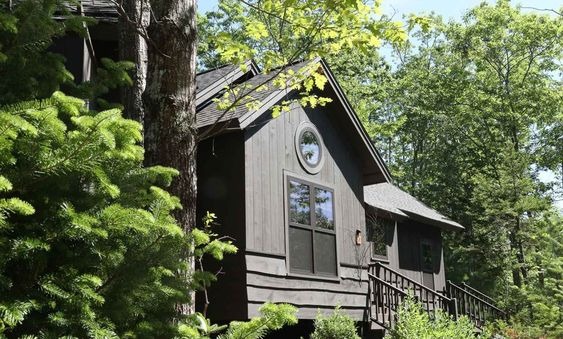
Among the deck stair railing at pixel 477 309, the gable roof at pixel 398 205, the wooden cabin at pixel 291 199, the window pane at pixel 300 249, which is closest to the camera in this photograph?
the wooden cabin at pixel 291 199

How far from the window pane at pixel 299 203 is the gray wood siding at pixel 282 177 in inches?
9.5

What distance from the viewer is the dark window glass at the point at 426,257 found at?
1974 cm

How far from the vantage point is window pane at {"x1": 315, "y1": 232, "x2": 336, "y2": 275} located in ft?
38.9

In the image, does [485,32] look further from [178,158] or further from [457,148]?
Result: [178,158]

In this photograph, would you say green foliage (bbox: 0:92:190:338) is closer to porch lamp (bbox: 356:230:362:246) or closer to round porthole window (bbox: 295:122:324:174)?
round porthole window (bbox: 295:122:324:174)

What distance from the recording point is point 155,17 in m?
5.59

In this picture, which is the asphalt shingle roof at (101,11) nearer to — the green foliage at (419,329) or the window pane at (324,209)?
the window pane at (324,209)

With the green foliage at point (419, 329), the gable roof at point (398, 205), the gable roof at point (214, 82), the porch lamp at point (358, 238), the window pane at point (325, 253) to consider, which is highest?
the gable roof at point (214, 82)

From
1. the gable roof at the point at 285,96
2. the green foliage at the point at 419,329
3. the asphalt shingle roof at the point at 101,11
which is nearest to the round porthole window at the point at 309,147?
the gable roof at the point at 285,96

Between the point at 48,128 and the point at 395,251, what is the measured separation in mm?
15810

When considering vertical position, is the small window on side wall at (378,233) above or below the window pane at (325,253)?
above

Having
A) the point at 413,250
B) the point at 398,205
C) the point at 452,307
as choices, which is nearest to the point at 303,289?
the point at 452,307

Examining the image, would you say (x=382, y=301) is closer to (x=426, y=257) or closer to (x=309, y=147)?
(x=309, y=147)

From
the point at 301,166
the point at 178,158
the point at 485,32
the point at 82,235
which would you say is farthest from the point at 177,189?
the point at 485,32
